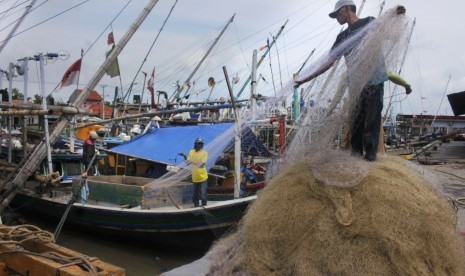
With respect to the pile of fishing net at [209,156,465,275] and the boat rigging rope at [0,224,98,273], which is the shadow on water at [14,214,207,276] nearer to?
the boat rigging rope at [0,224,98,273]

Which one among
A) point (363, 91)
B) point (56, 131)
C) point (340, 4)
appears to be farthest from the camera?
point (56, 131)

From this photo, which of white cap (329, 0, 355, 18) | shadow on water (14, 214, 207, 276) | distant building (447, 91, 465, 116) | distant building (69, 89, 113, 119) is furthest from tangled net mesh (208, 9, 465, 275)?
distant building (447, 91, 465, 116)

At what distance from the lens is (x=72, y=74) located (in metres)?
12.0

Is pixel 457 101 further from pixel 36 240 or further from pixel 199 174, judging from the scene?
pixel 36 240

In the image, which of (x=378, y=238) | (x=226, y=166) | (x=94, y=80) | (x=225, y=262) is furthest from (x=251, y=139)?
(x=378, y=238)

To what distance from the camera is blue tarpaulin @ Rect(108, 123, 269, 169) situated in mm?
11279

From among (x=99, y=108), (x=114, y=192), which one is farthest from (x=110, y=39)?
(x=99, y=108)

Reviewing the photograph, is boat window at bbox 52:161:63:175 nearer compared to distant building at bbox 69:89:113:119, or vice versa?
boat window at bbox 52:161:63:175

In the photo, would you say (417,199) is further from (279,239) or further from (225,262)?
(225,262)

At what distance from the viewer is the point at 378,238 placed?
256cm

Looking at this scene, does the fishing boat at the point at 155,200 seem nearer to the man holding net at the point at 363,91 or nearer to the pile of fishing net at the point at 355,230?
the man holding net at the point at 363,91

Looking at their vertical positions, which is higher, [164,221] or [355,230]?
[355,230]

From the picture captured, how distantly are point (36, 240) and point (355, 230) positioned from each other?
259 centimetres

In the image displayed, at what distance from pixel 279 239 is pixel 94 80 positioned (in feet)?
29.4
